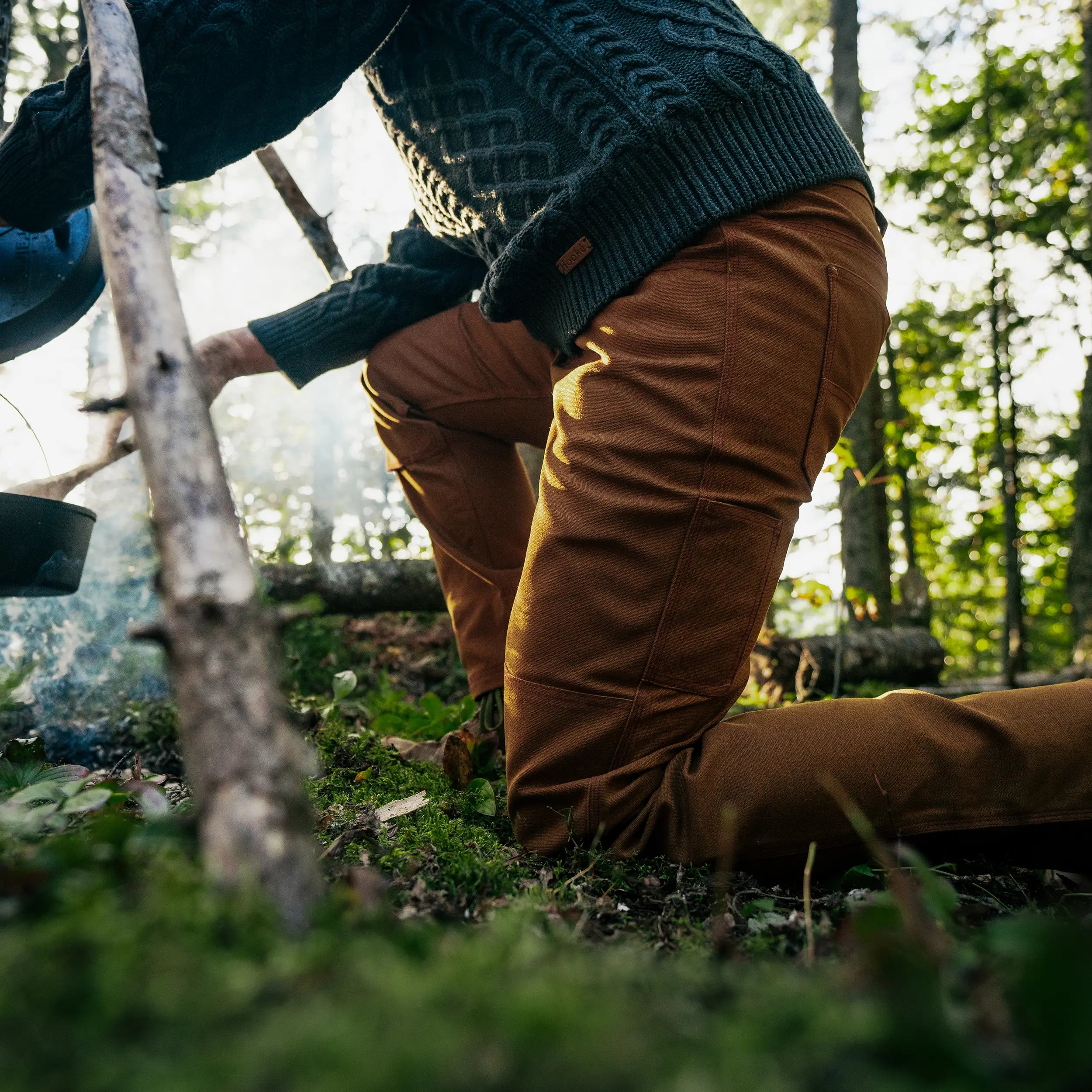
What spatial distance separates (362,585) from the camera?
5047mm

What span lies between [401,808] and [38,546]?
1190mm

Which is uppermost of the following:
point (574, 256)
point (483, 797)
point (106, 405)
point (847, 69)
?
point (847, 69)

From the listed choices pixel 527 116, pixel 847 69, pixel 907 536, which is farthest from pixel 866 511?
pixel 527 116

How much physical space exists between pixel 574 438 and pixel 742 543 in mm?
420

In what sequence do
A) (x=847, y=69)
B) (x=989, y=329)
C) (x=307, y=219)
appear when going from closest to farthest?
(x=307, y=219) < (x=847, y=69) < (x=989, y=329)

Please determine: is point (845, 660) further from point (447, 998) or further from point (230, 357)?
point (447, 998)

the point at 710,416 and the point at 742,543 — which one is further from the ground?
the point at 710,416

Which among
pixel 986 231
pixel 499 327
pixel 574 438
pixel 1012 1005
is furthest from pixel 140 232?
pixel 986 231

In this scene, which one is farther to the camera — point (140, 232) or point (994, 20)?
point (994, 20)

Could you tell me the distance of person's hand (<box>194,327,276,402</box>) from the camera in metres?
2.25

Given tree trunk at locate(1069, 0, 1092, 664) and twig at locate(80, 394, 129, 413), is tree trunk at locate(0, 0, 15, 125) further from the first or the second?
tree trunk at locate(1069, 0, 1092, 664)

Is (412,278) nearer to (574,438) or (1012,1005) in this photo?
(574,438)

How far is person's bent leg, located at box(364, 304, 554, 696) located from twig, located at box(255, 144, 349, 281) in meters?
1.44

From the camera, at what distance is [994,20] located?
8.99m
